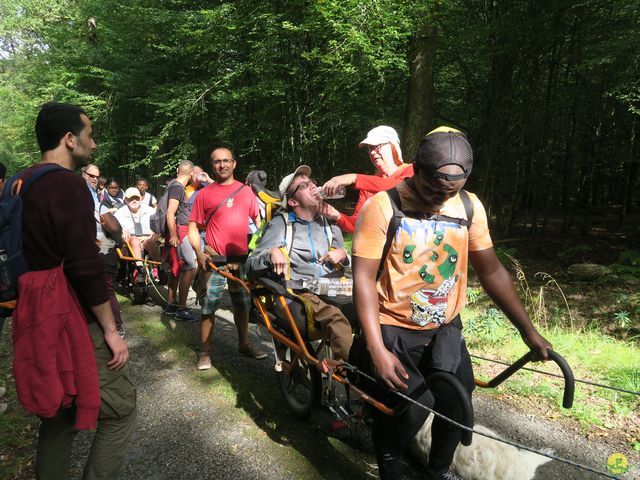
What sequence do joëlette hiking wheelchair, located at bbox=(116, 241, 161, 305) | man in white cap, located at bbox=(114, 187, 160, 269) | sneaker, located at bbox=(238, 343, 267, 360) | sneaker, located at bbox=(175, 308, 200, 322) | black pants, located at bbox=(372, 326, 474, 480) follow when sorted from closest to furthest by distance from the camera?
1. black pants, located at bbox=(372, 326, 474, 480)
2. sneaker, located at bbox=(238, 343, 267, 360)
3. sneaker, located at bbox=(175, 308, 200, 322)
4. joëlette hiking wheelchair, located at bbox=(116, 241, 161, 305)
5. man in white cap, located at bbox=(114, 187, 160, 269)

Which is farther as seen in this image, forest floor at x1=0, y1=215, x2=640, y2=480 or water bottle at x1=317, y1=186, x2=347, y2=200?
water bottle at x1=317, y1=186, x2=347, y2=200

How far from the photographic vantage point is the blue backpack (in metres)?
1.75

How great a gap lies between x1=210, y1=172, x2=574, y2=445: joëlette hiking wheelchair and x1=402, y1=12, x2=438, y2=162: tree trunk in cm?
538

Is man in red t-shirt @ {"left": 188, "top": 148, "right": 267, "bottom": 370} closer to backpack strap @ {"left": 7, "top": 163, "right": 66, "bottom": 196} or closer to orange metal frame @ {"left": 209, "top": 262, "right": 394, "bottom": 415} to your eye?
orange metal frame @ {"left": 209, "top": 262, "right": 394, "bottom": 415}

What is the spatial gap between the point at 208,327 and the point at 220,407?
1004 mm

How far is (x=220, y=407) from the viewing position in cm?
364

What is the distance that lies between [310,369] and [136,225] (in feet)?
17.9

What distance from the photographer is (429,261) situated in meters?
2.00

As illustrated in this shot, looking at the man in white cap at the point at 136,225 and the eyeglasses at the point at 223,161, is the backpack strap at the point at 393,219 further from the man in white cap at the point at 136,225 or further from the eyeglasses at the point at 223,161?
the man in white cap at the point at 136,225

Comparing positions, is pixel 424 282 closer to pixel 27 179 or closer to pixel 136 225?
pixel 27 179

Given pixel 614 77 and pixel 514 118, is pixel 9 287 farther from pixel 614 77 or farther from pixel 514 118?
pixel 514 118

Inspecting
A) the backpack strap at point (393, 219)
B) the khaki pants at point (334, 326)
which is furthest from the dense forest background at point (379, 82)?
the backpack strap at point (393, 219)

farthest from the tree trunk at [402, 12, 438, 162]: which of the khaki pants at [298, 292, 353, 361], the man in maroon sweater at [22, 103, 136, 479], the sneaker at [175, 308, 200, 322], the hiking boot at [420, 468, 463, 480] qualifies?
the man in maroon sweater at [22, 103, 136, 479]

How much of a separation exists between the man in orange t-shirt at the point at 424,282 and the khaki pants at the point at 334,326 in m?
0.54
